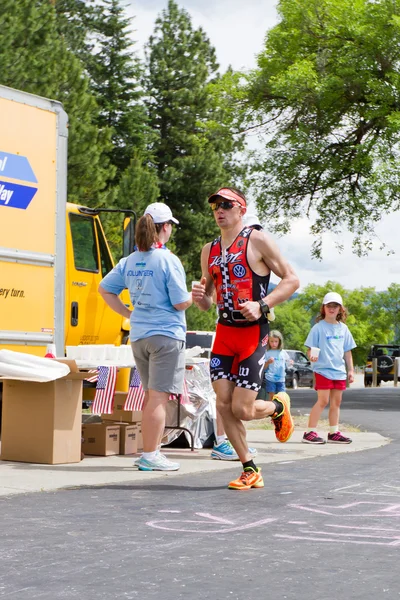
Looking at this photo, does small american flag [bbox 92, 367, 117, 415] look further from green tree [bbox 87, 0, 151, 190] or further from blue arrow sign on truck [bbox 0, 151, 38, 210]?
green tree [bbox 87, 0, 151, 190]

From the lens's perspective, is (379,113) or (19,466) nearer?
(19,466)

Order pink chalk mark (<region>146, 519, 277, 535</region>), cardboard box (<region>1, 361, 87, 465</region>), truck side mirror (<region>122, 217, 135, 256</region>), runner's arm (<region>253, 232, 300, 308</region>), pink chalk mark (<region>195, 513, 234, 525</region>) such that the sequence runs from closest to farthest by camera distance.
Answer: pink chalk mark (<region>146, 519, 277, 535</region>)
pink chalk mark (<region>195, 513, 234, 525</region>)
runner's arm (<region>253, 232, 300, 308</region>)
cardboard box (<region>1, 361, 87, 465</region>)
truck side mirror (<region>122, 217, 135, 256</region>)

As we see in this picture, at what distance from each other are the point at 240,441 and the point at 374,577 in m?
2.77

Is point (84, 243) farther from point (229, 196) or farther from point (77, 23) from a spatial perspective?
point (77, 23)

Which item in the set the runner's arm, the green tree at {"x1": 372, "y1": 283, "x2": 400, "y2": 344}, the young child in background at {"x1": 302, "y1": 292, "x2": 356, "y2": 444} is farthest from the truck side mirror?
the green tree at {"x1": 372, "y1": 283, "x2": 400, "y2": 344}

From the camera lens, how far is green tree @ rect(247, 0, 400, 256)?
24.2 meters

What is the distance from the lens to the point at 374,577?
13.3 feet

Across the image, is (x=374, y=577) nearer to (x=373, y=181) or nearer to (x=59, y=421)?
(x=59, y=421)

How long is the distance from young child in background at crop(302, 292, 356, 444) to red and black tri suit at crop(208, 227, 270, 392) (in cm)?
398

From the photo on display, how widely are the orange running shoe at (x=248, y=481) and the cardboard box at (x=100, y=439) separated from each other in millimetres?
2285

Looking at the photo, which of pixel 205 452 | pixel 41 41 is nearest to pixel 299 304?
pixel 41 41

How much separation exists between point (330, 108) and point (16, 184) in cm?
1748

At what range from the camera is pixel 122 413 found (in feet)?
30.2

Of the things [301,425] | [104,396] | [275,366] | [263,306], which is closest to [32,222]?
[104,396]
